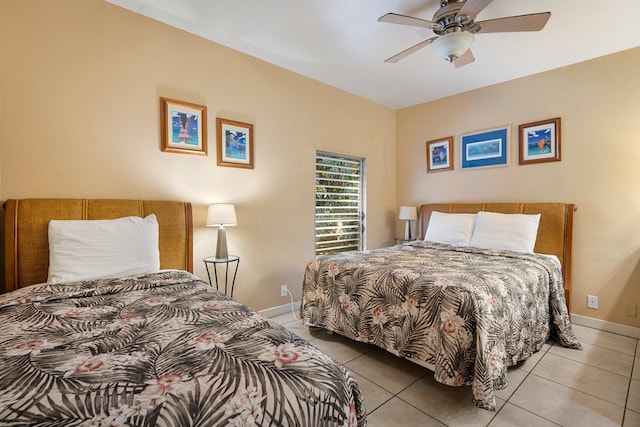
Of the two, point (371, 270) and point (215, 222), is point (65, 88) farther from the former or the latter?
point (371, 270)

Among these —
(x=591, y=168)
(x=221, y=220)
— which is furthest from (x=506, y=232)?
(x=221, y=220)

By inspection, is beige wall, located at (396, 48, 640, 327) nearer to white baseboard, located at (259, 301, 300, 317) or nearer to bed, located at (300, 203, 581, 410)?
bed, located at (300, 203, 581, 410)

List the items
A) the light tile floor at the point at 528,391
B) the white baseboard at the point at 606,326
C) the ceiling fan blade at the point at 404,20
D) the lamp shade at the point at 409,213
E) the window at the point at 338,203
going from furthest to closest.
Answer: the lamp shade at the point at 409,213 → the window at the point at 338,203 → the white baseboard at the point at 606,326 → the ceiling fan blade at the point at 404,20 → the light tile floor at the point at 528,391

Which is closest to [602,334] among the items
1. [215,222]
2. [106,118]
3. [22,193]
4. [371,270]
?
[371,270]

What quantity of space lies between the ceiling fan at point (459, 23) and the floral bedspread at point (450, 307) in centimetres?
163

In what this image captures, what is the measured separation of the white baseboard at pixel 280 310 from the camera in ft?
10.3

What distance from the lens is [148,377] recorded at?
0.77 meters

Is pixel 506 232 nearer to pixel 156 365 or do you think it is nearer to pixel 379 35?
pixel 379 35

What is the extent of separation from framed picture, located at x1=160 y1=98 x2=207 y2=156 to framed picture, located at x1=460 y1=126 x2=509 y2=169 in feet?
10.2

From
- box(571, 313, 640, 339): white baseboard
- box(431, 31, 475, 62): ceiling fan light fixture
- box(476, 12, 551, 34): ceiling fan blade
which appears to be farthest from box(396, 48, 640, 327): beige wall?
box(431, 31, 475, 62): ceiling fan light fixture

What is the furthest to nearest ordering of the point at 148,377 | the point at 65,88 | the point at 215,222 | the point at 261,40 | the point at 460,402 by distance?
1. the point at 261,40
2. the point at 215,222
3. the point at 65,88
4. the point at 460,402
5. the point at 148,377

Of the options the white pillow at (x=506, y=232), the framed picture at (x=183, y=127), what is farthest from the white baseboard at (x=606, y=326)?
the framed picture at (x=183, y=127)

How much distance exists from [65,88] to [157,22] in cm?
91

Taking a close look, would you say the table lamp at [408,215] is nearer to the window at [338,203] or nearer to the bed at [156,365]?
the window at [338,203]
